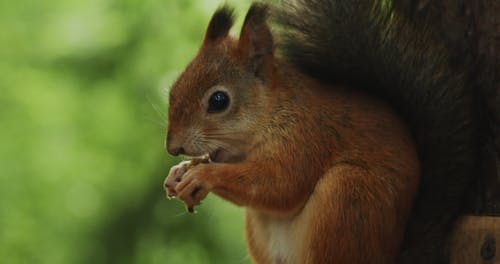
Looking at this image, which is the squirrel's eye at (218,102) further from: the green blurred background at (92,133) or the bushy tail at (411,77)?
the green blurred background at (92,133)

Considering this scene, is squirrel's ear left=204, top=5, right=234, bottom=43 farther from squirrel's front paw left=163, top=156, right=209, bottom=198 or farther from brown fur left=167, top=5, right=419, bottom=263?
squirrel's front paw left=163, top=156, right=209, bottom=198

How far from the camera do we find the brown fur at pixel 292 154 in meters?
2.28

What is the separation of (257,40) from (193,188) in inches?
18.3

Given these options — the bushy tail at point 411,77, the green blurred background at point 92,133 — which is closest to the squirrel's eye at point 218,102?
the bushy tail at point 411,77

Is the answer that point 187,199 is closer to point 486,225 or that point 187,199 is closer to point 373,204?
point 373,204

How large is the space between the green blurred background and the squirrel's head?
1.76 m

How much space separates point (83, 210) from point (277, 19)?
2102 mm

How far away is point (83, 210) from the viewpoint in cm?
435

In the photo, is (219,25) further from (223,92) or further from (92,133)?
(92,133)

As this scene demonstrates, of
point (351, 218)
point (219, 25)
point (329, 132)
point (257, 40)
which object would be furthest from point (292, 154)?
point (219, 25)

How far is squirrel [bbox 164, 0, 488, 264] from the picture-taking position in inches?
90.7

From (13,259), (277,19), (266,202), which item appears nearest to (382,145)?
(266,202)

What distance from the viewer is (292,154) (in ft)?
7.80

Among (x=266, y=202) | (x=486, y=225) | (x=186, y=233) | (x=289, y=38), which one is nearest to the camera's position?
(x=486, y=225)
